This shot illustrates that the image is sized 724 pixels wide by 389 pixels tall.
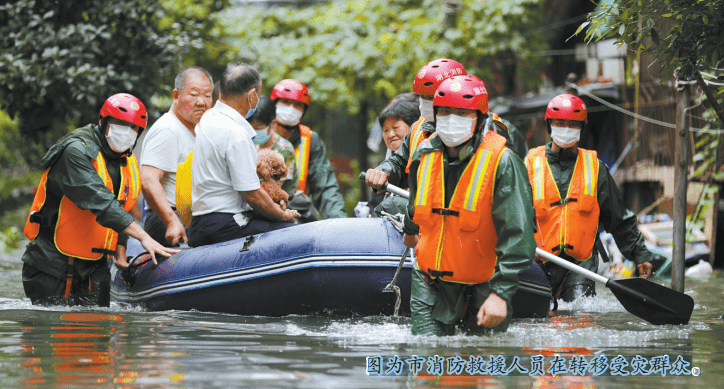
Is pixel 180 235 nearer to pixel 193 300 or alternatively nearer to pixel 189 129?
pixel 193 300

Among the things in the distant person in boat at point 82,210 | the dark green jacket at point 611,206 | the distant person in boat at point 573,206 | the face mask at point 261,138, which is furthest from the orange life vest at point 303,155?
the dark green jacket at point 611,206

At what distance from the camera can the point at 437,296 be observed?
14.5 ft

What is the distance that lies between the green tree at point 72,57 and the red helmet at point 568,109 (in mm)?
5134

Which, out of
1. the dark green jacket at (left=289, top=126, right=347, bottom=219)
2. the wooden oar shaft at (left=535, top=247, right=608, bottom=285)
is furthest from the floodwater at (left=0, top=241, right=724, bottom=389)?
the dark green jacket at (left=289, top=126, right=347, bottom=219)

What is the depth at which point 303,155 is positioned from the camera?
7.79m

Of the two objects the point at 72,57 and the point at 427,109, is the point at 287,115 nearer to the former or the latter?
the point at 427,109

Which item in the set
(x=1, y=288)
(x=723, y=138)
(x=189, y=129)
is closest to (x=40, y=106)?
(x=1, y=288)

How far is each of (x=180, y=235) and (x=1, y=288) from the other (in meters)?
2.93

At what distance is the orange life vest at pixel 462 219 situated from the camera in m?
4.18

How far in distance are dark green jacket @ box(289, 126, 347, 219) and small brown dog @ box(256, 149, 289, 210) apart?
148 cm

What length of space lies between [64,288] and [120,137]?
3.90 feet

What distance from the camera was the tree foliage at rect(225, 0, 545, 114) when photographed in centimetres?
1415

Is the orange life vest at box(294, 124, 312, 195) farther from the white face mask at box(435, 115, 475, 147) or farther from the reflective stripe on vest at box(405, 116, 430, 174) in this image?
the white face mask at box(435, 115, 475, 147)

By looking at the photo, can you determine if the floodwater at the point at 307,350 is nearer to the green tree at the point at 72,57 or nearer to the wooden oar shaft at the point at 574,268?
the wooden oar shaft at the point at 574,268
